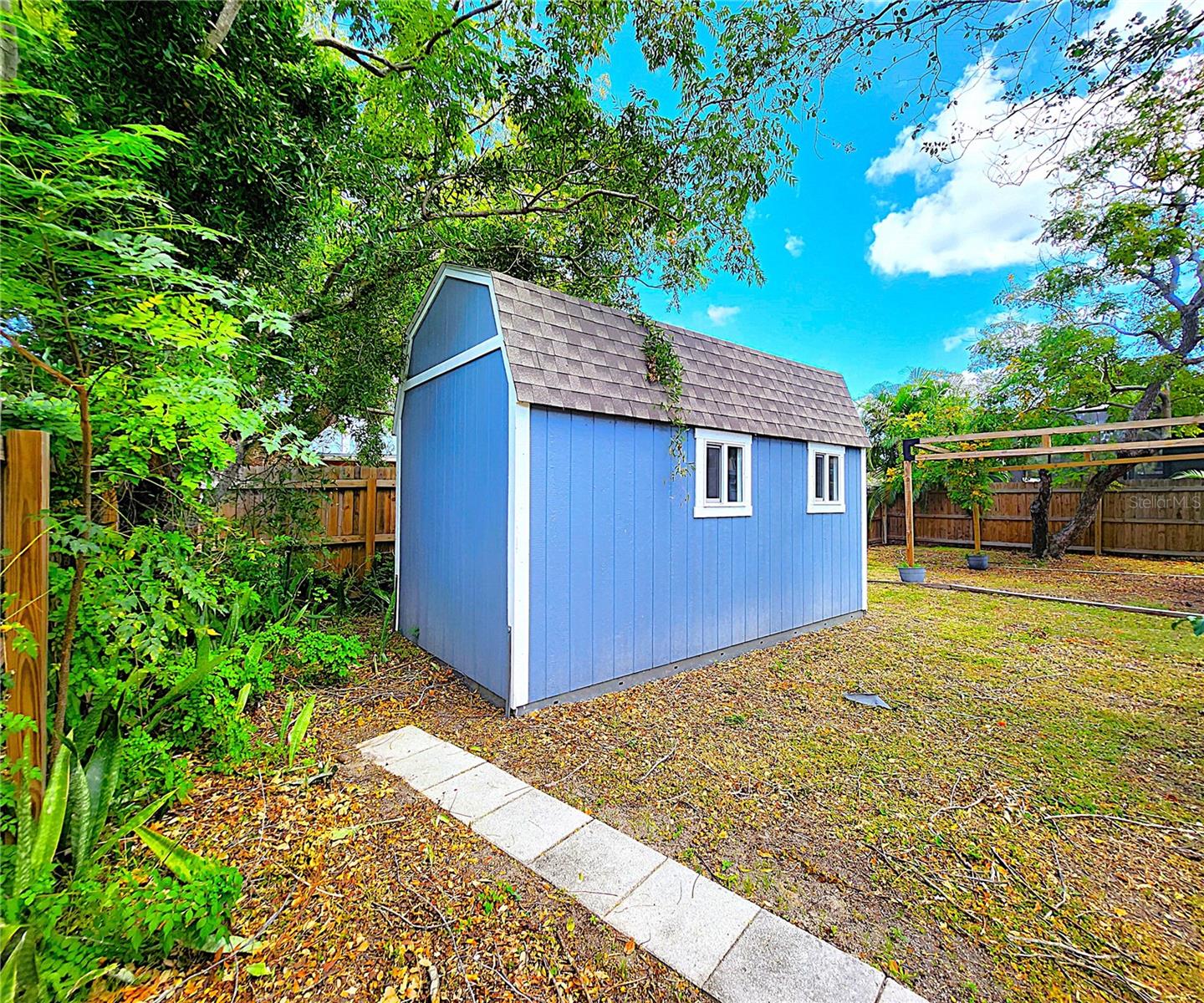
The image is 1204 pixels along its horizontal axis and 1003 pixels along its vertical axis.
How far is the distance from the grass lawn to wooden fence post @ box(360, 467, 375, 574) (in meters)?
2.42

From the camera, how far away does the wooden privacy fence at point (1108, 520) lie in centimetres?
1003

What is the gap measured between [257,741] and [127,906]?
1.39 m

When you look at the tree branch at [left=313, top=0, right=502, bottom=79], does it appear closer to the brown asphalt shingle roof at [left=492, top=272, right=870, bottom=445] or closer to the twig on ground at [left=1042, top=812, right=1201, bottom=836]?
the brown asphalt shingle roof at [left=492, top=272, right=870, bottom=445]

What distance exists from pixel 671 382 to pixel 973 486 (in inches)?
352

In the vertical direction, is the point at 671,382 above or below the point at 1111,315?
below

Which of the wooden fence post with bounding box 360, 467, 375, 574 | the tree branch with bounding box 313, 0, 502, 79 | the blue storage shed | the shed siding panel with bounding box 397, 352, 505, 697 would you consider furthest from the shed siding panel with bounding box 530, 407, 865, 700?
the wooden fence post with bounding box 360, 467, 375, 574

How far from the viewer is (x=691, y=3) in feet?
12.8

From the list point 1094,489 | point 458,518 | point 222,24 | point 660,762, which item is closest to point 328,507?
point 458,518

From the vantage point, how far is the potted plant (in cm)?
989

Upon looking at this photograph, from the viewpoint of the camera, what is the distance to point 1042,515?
34.2 feet

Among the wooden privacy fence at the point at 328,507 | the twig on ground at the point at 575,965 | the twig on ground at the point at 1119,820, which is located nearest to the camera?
the twig on ground at the point at 575,965

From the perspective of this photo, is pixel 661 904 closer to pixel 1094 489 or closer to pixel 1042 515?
pixel 1042 515

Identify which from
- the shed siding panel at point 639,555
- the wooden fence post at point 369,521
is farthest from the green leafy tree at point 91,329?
the wooden fence post at point 369,521

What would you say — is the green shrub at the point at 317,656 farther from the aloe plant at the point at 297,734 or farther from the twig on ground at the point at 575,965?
the twig on ground at the point at 575,965
